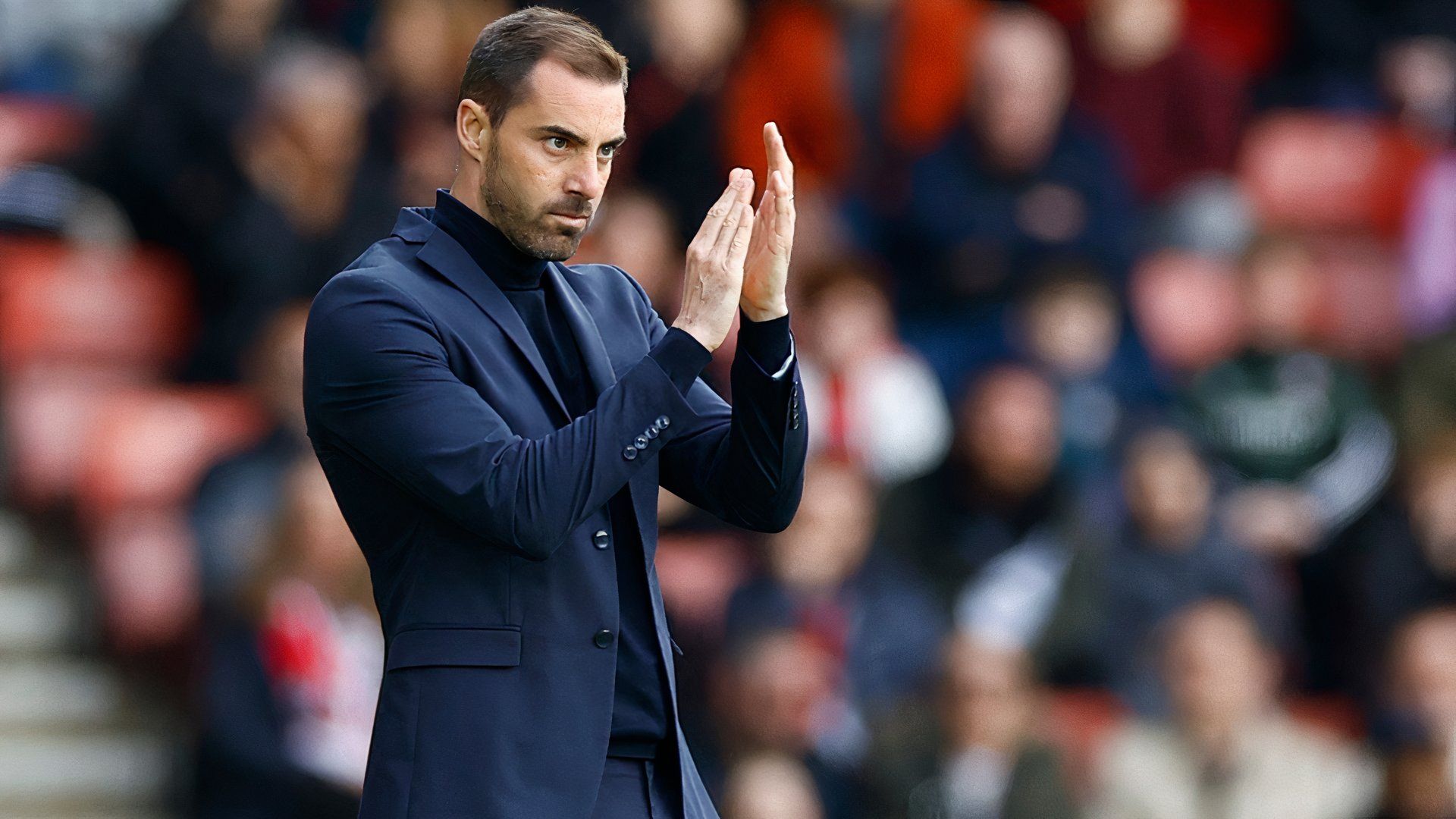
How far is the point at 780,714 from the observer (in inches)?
215

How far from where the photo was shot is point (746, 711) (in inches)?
215

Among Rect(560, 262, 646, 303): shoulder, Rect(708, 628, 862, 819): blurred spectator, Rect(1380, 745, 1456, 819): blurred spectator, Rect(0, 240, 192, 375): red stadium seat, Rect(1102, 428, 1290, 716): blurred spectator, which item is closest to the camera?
Rect(560, 262, 646, 303): shoulder

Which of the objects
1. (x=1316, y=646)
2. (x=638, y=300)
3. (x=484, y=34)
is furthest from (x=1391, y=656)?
(x=484, y=34)

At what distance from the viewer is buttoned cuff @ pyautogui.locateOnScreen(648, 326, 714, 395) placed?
226 centimetres

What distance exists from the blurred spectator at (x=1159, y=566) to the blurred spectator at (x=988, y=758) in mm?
412

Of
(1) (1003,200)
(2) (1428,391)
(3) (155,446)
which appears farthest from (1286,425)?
(3) (155,446)

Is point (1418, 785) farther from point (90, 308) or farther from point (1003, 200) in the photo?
point (90, 308)

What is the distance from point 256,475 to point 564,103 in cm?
368

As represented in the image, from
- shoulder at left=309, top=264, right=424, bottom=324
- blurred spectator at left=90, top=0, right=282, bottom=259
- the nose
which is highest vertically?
the nose

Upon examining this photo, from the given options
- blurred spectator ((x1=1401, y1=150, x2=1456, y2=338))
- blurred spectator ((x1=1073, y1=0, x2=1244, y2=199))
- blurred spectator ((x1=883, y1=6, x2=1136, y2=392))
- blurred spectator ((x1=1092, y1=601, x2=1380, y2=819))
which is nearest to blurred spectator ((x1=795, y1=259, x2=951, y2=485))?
blurred spectator ((x1=883, y1=6, x2=1136, y2=392))

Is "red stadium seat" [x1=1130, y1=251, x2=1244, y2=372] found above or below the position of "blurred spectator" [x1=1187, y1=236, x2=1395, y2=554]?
above

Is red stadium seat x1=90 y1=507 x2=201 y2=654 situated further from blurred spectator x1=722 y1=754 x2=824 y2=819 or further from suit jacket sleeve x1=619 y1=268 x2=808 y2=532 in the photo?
suit jacket sleeve x1=619 y1=268 x2=808 y2=532

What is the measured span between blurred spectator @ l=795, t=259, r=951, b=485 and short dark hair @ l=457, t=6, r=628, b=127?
12.0 ft

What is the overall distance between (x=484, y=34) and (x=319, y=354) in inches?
18.0
